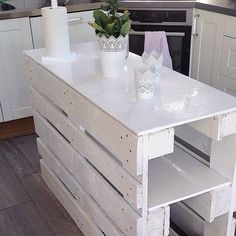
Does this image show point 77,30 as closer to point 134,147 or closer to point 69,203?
point 69,203

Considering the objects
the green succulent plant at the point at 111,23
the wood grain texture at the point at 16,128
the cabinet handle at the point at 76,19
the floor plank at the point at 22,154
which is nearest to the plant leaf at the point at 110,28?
the green succulent plant at the point at 111,23

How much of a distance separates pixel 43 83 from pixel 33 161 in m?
0.91

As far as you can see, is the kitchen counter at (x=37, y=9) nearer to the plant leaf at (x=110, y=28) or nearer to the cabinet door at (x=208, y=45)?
the cabinet door at (x=208, y=45)

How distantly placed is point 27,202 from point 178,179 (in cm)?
107

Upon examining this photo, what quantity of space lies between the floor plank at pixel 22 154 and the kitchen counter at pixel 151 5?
0.93 metres

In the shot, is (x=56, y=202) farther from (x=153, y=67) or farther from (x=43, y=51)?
(x=153, y=67)

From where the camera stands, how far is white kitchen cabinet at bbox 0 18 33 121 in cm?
275

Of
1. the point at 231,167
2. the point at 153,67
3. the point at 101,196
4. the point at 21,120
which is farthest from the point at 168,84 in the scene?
the point at 21,120

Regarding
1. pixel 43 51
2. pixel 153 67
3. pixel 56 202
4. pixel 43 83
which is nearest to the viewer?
pixel 153 67

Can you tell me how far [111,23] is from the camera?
160 cm

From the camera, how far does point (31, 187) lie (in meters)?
2.38

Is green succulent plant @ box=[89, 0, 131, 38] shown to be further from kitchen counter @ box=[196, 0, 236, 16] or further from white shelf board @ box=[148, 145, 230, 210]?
kitchen counter @ box=[196, 0, 236, 16]

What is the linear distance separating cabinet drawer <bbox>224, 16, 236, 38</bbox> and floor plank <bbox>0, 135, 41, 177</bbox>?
5.20 ft

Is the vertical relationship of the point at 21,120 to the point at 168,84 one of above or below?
below
